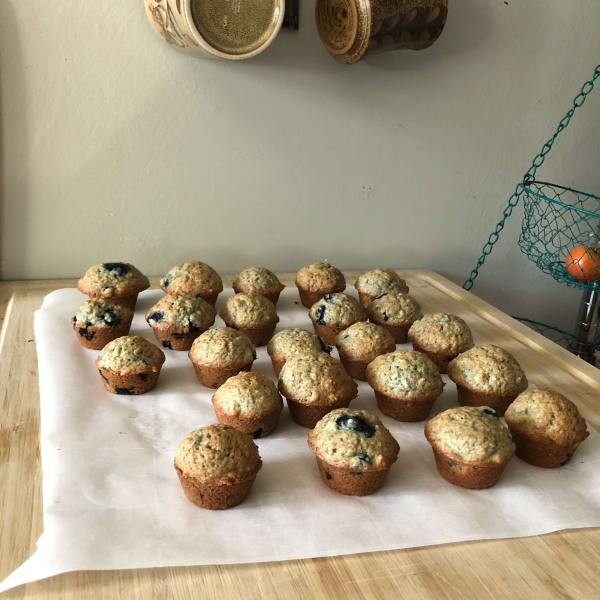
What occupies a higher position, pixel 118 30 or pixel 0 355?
pixel 118 30

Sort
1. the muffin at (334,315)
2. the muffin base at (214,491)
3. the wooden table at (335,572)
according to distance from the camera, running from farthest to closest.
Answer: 1. the muffin at (334,315)
2. the muffin base at (214,491)
3. the wooden table at (335,572)

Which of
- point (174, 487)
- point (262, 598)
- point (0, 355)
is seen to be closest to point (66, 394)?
point (0, 355)

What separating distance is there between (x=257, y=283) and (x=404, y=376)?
0.81 metres

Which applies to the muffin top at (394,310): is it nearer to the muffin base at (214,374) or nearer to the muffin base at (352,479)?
the muffin base at (214,374)

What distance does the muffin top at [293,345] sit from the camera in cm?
184

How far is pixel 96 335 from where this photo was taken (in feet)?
6.29

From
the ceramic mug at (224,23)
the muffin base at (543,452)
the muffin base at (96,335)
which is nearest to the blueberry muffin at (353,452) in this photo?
the muffin base at (543,452)

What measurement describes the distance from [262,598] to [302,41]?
2.01 m

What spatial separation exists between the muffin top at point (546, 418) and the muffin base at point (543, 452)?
1 cm

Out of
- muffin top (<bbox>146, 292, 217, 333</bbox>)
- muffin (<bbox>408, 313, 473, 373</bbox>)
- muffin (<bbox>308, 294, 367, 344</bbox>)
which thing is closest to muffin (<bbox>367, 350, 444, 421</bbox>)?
muffin (<bbox>408, 313, 473, 373</bbox>)

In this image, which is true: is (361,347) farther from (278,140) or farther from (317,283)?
(278,140)

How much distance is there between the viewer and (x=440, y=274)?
118 inches

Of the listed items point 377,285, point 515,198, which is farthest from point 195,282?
point 515,198

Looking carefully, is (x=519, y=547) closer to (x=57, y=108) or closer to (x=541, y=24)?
(x=57, y=108)
